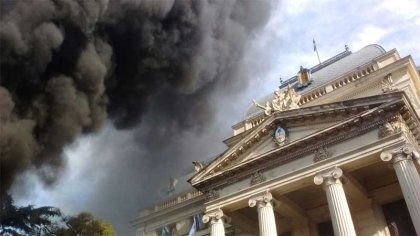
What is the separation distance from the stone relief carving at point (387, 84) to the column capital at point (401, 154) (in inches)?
127

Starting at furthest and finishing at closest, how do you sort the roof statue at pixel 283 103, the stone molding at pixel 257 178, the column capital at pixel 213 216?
the roof statue at pixel 283 103, the column capital at pixel 213 216, the stone molding at pixel 257 178

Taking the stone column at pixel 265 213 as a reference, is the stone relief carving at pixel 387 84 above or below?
above

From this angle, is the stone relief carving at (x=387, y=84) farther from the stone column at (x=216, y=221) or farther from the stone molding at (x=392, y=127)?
the stone column at (x=216, y=221)

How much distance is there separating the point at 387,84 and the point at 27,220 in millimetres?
18465

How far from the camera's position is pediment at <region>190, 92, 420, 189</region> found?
812 inches

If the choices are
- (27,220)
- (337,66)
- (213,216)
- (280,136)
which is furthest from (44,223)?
(337,66)

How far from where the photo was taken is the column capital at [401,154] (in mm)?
19109

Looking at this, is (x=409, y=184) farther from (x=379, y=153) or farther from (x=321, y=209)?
(x=321, y=209)

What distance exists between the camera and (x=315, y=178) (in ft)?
69.4

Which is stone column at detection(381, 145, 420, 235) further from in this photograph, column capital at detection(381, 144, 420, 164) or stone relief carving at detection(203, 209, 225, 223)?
stone relief carving at detection(203, 209, 225, 223)

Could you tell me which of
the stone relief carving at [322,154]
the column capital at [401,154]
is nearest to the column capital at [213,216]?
the stone relief carving at [322,154]

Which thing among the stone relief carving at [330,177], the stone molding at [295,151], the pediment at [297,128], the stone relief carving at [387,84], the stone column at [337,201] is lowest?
the stone column at [337,201]

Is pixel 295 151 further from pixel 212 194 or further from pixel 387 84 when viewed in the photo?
pixel 387 84

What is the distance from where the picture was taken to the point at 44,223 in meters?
21.5
